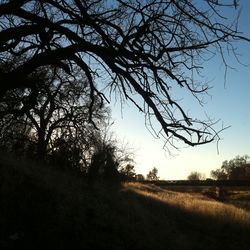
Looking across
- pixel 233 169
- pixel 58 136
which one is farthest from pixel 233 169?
pixel 58 136

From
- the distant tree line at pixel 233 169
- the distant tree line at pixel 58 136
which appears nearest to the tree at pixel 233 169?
the distant tree line at pixel 233 169

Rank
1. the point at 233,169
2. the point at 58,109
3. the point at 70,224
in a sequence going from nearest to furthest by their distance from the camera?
the point at 70,224
the point at 58,109
the point at 233,169

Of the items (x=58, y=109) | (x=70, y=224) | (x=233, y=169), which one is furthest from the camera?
(x=233, y=169)

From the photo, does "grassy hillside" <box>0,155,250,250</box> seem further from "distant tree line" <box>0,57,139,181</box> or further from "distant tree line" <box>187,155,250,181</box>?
"distant tree line" <box>187,155,250,181</box>

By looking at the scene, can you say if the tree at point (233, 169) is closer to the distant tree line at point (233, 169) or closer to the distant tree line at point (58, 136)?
the distant tree line at point (233, 169)

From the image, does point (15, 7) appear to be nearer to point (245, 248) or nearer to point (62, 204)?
point (62, 204)

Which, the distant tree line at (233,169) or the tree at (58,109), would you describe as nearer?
the tree at (58,109)

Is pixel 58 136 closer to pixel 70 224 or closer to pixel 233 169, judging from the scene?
pixel 70 224

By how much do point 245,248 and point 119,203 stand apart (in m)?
5.51

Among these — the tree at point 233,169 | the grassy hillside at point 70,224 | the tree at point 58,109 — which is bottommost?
the grassy hillside at point 70,224

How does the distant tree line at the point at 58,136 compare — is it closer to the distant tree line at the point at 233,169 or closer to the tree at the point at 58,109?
the tree at the point at 58,109

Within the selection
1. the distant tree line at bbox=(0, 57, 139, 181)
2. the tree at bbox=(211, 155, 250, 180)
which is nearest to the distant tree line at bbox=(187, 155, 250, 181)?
the tree at bbox=(211, 155, 250, 180)

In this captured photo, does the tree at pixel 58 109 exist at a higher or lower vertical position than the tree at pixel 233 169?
lower

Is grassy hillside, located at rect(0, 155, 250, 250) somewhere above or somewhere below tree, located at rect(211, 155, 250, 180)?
below
